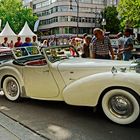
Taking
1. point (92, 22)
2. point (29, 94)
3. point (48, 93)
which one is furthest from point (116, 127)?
point (92, 22)

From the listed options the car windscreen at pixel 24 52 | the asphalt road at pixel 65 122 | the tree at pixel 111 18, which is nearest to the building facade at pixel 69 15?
the tree at pixel 111 18

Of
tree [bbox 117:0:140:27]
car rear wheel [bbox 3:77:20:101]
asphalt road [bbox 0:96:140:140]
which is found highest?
tree [bbox 117:0:140:27]

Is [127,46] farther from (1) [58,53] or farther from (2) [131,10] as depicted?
→ (2) [131,10]

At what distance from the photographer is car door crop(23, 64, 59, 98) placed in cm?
634

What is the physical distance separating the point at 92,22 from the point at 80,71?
85398mm

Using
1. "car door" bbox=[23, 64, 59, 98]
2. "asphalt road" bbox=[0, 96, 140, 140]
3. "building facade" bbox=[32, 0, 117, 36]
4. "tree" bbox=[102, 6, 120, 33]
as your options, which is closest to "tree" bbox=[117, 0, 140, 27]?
"car door" bbox=[23, 64, 59, 98]

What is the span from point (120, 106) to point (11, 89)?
299 centimetres

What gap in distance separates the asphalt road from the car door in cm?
32

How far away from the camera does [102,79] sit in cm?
541

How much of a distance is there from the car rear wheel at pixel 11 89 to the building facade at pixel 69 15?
7432 centimetres

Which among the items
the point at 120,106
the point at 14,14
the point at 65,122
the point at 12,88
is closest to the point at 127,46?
the point at 12,88

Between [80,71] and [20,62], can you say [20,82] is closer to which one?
[20,62]

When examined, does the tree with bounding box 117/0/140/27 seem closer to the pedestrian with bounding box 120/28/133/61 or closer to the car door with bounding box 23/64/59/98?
the pedestrian with bounding box 120/28/133/61

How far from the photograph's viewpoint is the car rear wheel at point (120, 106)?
5.18 metres
